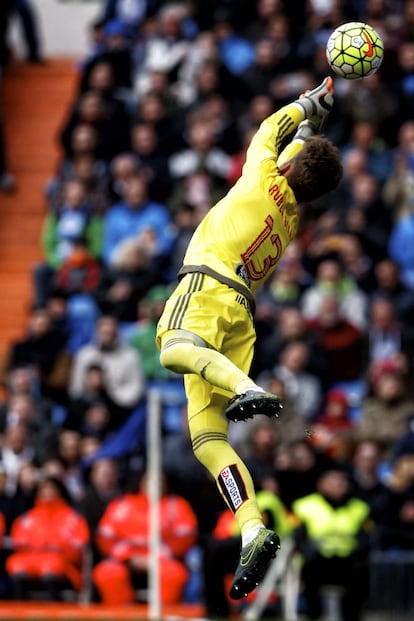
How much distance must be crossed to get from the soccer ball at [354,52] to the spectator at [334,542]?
6073mm

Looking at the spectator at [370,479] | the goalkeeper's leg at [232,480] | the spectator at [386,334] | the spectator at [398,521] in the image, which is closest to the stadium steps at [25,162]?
the spectator at [386,334]

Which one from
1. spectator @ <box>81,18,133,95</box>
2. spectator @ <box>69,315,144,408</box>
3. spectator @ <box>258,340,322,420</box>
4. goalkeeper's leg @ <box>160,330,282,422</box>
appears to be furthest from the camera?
spectator @ <box>81,18,133,95</box>

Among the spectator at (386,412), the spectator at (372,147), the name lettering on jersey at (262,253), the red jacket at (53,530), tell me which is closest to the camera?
the name lettering on jersey at (262,253)

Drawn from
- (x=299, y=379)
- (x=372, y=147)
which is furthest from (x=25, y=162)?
(x=299, y=379)

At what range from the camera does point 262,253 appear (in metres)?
11.7

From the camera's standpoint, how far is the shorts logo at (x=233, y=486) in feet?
35.8

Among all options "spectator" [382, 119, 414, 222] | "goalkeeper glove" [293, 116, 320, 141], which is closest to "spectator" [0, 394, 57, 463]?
"spectator" [382, 119, 414, 222]

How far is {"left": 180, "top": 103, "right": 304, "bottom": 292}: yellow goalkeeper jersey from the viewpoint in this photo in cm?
1151

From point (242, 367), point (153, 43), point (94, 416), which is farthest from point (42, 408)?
point (242, 367)

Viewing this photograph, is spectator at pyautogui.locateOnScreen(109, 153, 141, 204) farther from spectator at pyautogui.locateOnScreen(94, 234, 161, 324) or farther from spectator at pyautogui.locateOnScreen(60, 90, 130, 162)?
spectator at pyautogui.locateOnScreen(94, 234, 161, 324)

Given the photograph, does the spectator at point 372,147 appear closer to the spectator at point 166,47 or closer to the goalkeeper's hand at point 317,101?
the spectator at point 166,47

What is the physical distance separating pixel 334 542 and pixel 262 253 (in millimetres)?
5497

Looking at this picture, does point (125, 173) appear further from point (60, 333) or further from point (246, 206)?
point (246, 206)

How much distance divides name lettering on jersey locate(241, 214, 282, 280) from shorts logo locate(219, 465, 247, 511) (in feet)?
4.54
